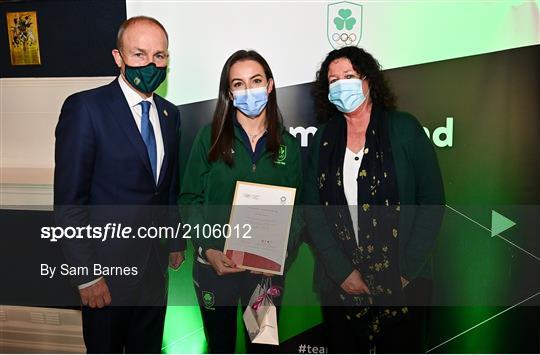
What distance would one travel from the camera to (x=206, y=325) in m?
2.20

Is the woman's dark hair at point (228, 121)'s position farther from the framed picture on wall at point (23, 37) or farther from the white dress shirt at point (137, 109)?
the framed picture on wall at point (23, 37)

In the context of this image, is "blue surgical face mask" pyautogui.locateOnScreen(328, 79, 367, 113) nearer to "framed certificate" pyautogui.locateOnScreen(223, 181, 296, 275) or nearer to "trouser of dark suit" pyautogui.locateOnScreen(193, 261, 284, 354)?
"framed certificate" pyautogui.locateOnScreen(223, 181, 296, 275)

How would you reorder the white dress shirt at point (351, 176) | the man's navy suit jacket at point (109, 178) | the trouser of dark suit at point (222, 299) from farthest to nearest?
the trouser of dark suit at point (222, 299), the white dress shirt at point (351, 176), the man's navy suit jacket at point (109, 178)

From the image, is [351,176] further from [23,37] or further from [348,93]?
[23,37]

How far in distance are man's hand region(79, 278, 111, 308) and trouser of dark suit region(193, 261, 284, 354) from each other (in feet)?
1.39

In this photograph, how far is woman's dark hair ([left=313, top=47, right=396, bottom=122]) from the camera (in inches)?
79.4

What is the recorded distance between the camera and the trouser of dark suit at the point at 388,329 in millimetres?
2088

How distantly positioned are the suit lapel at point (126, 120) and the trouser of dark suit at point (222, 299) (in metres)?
0.60

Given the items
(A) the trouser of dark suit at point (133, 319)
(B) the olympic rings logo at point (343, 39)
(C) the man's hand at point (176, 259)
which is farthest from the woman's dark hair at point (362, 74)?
(A) the trouser of dark suit at point (133, 319)

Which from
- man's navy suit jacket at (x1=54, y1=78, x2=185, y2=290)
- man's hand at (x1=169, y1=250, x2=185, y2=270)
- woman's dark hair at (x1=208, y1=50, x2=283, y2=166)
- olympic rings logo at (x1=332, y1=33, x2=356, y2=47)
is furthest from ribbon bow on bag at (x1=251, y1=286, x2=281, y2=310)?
olympic rings logo at (x1=332, y1=33, x2=356, y2=47)

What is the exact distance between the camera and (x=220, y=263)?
2088mm

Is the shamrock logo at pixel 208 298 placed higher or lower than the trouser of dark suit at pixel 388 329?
higher

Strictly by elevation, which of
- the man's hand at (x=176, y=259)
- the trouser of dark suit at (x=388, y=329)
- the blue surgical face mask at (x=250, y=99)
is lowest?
the trouser of dark suit at (x=388, y=329)

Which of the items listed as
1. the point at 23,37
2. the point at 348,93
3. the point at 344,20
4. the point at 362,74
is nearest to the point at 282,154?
the point at 348,93
